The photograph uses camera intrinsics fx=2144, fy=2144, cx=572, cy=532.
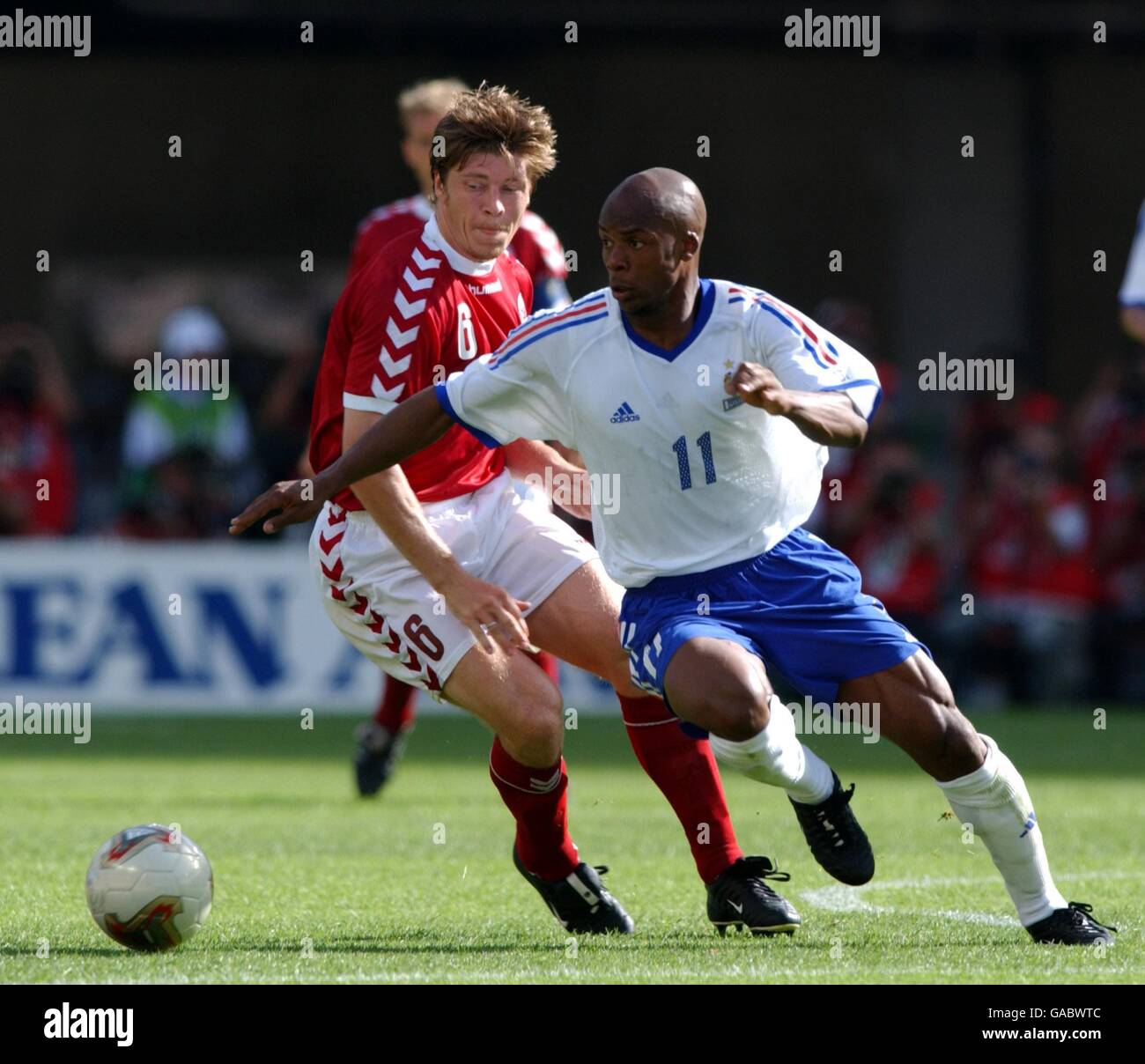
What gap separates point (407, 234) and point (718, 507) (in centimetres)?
149

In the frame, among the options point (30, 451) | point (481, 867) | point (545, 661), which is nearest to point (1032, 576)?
point (30, 451)

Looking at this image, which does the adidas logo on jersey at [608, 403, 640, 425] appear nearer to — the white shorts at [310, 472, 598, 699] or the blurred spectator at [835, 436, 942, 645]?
the white shorts at [310, 472, 598, 699]

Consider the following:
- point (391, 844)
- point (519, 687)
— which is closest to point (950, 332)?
point (391, 844)

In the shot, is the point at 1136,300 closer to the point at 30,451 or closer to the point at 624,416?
the point at 624,416

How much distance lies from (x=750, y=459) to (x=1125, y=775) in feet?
19.0

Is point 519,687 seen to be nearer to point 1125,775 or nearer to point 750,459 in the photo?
point 750,459

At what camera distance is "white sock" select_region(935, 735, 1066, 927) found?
17.7 feet
